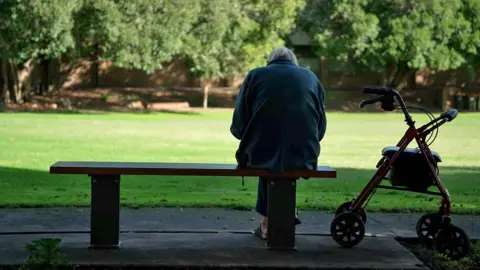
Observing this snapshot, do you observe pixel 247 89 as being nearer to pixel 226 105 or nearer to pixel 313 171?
pixel 313 171

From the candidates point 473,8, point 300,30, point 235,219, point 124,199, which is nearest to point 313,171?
point 235,219

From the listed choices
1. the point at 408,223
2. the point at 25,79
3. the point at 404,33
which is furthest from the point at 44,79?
the point at 408,223

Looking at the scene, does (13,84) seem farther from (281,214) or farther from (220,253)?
(220,253)

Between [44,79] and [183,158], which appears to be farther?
[44,79]

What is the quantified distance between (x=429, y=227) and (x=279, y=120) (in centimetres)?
183

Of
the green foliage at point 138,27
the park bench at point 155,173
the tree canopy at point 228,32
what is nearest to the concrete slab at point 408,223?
the park bench at point 155,173

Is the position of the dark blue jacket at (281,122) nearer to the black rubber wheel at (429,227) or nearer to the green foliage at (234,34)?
the black rubber wheel at (429,227)

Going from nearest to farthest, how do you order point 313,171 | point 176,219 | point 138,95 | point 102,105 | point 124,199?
point 313,171 < point 176,219 < point 124,199 < point 102,105 < point 138,95

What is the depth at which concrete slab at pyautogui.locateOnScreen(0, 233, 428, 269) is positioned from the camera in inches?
300

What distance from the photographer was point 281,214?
8352 mm

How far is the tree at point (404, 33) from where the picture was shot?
56531 mm

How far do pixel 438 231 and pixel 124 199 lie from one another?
560 centimetres

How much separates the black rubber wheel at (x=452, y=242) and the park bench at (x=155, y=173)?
1119 millimetres

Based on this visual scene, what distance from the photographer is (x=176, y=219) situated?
10211mm
